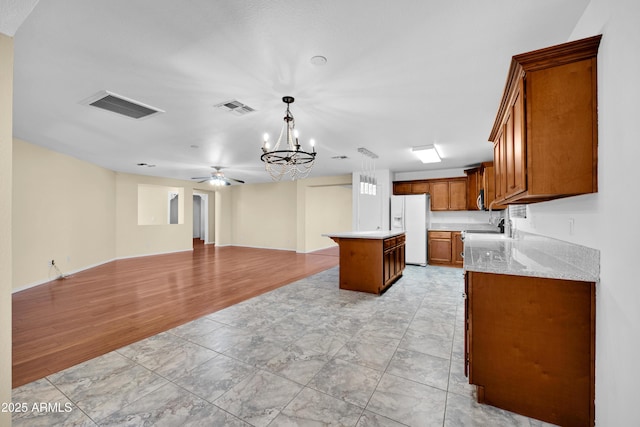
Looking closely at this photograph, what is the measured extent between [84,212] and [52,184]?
1147 millimetres

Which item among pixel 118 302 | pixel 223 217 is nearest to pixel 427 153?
pixel 118 302

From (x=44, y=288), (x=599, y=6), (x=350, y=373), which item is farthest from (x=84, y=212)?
(x=599, y=6)

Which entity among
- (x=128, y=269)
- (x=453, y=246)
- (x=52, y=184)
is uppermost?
(x=52, y=184)

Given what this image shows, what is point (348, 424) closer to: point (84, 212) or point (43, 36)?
point (43, 36)

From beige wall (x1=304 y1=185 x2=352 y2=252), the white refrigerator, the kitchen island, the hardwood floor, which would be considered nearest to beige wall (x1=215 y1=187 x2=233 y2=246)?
the hardwood floor

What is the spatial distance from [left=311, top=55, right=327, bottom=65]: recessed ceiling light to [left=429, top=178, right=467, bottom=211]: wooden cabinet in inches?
221

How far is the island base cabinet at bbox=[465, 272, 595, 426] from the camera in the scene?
1531 mm

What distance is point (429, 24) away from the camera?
1731 mm

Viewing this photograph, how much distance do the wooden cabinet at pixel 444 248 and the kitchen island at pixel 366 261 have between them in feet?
8.03

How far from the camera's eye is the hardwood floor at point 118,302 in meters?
2.51

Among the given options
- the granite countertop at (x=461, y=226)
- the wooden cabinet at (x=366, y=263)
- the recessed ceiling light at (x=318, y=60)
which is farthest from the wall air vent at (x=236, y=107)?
the granite countertop at (x=461, y=226)

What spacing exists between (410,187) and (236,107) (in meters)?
5.43

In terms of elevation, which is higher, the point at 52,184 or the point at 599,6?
the point at 599,6

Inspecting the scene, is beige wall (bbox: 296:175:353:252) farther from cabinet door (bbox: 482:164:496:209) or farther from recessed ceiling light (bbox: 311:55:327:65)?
recessed ceiling light (bbox: 311:55:327:65)
